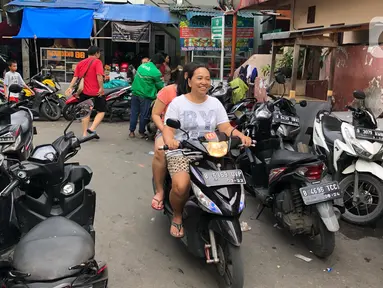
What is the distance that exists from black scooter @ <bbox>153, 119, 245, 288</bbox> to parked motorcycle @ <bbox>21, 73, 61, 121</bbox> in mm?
7614

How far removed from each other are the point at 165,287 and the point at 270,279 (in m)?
0.88

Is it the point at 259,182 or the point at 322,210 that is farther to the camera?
the point at 259,182

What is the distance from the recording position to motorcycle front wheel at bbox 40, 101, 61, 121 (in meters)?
9.88

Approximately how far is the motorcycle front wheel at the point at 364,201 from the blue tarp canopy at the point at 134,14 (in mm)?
10207

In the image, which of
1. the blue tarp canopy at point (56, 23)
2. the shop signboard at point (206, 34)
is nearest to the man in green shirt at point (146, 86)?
the shop signboard at point (206, 34)

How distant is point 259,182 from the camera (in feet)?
14.8

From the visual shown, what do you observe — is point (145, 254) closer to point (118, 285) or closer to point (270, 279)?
point (118, 285)

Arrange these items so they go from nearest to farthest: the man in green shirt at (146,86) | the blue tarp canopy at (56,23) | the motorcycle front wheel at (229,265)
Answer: the motorcycle front wheel at (229,265), the man in green shirt at (146,86), the blue tarp canopy at (56,23)

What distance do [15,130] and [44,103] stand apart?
5891mm

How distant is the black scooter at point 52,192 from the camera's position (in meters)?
2.75

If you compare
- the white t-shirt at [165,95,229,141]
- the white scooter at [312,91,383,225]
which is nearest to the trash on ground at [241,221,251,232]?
the white scooter at [312,91,383,225]

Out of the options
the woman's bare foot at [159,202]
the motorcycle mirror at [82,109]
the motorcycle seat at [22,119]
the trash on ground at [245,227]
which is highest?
the motorcycle mirror at [82,109]

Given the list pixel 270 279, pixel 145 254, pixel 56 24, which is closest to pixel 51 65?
pixel 56 24

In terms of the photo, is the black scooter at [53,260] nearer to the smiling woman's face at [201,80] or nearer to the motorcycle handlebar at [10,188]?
the motorcycle handlebar at [10,188]
